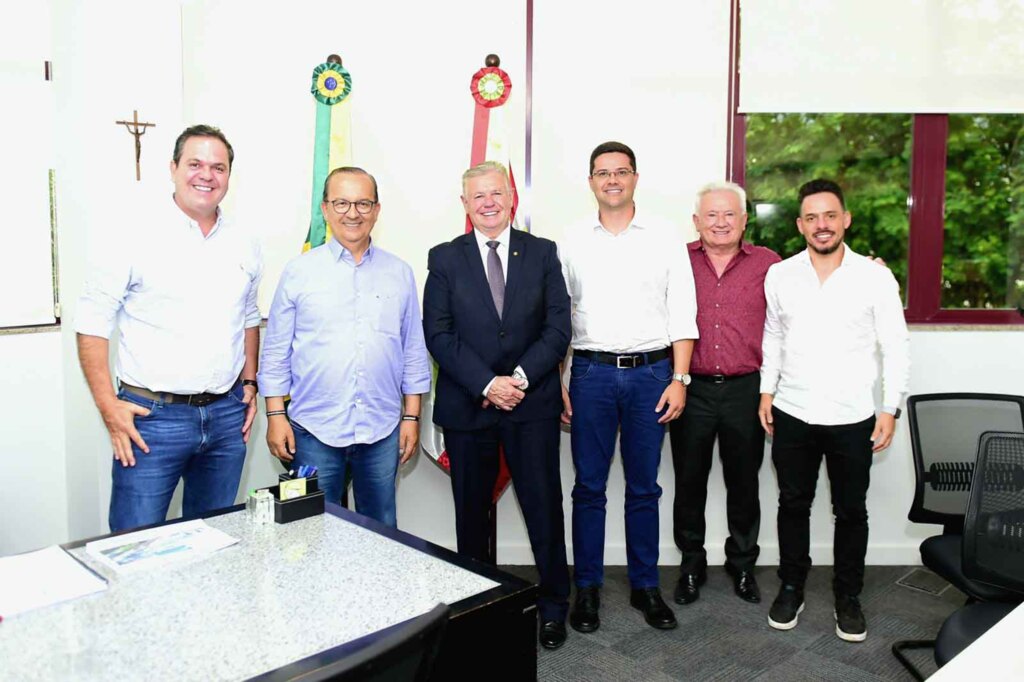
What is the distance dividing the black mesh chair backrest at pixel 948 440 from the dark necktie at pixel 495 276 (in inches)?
61.0

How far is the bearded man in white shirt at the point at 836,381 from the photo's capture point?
9.53 ft

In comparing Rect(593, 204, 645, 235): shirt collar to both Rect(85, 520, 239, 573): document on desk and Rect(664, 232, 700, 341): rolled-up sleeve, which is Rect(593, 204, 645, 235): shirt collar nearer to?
Rect(664, 232, 700, 341): rolled-up sleeve

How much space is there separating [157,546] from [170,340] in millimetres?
986

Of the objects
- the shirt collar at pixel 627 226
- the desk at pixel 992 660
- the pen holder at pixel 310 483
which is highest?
the shirt collar at pixel 627 226

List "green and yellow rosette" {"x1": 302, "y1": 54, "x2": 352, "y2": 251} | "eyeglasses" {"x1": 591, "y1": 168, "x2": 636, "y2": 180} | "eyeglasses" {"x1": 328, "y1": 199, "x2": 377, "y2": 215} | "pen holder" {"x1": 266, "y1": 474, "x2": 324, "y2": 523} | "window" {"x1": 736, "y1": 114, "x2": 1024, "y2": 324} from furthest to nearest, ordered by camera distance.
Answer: "window" {"x1": 736, "y1": 114, "x2": 1024, "y2": 324} → "green and yellow rosette" {"x1": 302, "y1": 54, "x2": 352, "y2": 251} → "eyeglasses" {"x1": 591, "y1": 168, "x2": 636, "y2": 180} → "eyeglasses" {"x1": 328, "y1": 199, "x2": 377, "y2": 215} → "pen holder" {"x1": 266, "y1": 474, "x2": 324, "y2": 523}

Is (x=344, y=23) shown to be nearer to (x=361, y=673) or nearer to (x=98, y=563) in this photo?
(x=98, y=563)

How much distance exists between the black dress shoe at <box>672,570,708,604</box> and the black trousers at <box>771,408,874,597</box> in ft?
1.27

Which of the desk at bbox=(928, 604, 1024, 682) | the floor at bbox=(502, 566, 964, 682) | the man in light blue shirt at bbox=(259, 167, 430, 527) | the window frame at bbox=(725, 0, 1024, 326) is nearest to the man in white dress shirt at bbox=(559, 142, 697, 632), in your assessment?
the floor at bbox=(502, 566, 964, 682)


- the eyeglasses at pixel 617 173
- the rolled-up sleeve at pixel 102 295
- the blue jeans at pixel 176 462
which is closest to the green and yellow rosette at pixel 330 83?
the eyeglasses at pixel 617 173

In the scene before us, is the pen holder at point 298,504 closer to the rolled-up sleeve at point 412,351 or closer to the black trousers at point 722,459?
the rolled-up sleeve at point 412,351

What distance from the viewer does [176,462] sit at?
2494 millimetres

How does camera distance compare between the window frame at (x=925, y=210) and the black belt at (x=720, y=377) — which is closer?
the black belt at (x=720, y=377)

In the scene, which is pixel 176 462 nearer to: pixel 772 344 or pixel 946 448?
pixel 772 344

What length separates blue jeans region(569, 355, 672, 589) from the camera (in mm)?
3047
